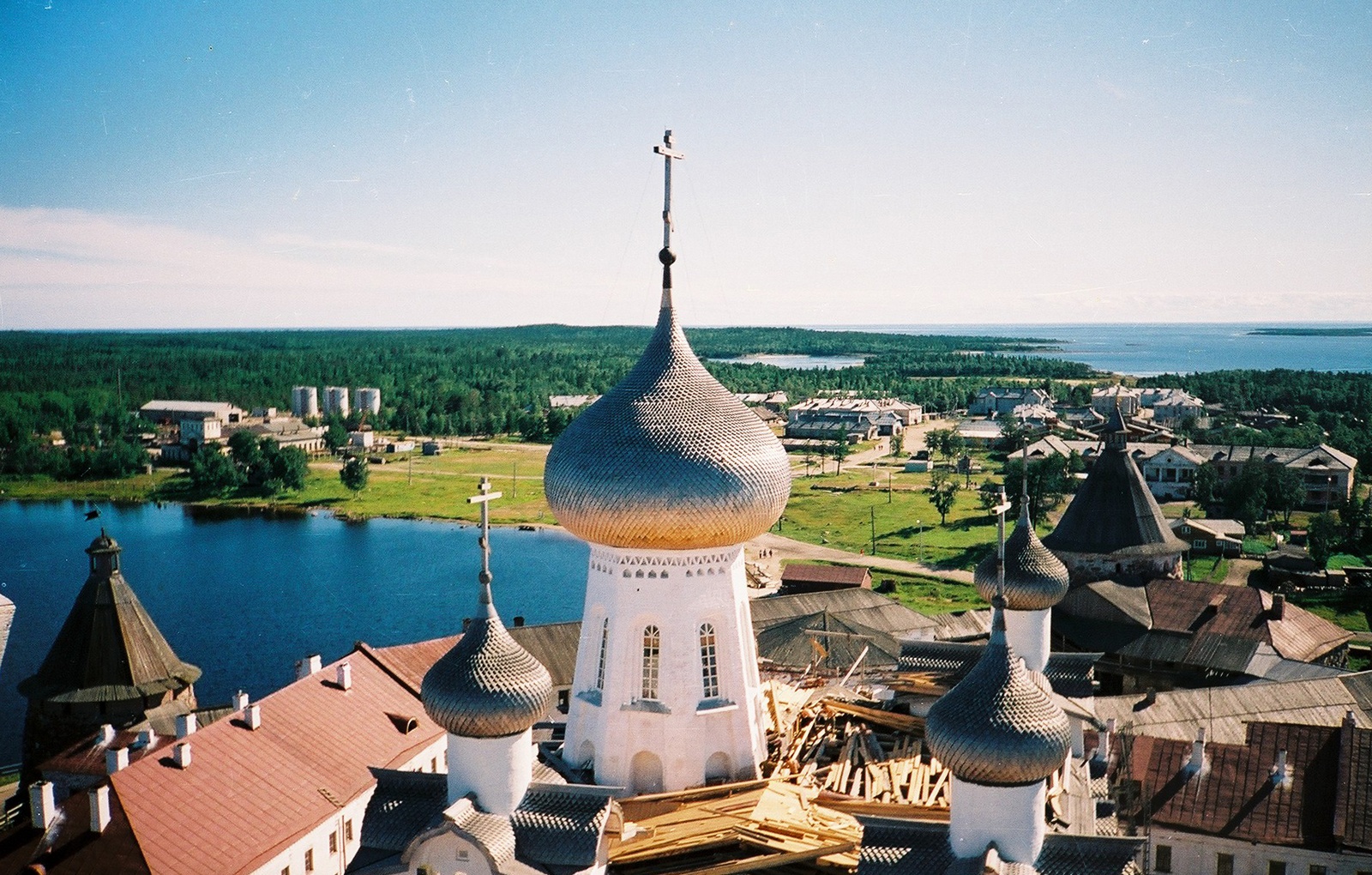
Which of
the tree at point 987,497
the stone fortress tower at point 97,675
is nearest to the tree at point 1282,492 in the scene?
the tree at point 987,497

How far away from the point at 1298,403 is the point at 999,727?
93.5m

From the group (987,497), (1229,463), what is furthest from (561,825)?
(1229,463)

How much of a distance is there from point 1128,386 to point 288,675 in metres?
97.8

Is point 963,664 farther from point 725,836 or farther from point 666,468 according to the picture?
point 666,468

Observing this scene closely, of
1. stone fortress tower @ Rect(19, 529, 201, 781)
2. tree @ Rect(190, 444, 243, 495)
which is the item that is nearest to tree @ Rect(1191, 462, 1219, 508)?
stone fortress tower @ Rect(19, 529, 201, 781)

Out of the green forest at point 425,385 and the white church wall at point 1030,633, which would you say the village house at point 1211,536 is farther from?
the white church wall at point 1030,633

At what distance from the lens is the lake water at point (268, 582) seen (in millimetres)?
35344

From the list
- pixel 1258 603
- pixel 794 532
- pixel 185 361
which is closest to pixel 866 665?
pixel 1258 603

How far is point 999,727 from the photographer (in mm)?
9586

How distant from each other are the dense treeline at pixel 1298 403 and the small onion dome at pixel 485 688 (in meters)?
57.6

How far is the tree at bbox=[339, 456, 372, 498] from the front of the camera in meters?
63.0

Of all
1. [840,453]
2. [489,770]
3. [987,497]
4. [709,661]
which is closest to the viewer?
[489,770]

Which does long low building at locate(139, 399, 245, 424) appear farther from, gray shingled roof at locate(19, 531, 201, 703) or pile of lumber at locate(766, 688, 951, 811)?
pile of lumber at locate(766, 688, 951, 811)

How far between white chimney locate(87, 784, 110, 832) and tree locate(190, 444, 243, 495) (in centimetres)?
5355
